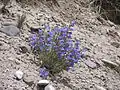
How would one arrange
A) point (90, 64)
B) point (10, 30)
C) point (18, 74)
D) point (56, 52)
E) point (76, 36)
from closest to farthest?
point (18, 74), point (56, 52), point (10, 30), point (90, 64), point (76, 36)

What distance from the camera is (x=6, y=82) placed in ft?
9.73

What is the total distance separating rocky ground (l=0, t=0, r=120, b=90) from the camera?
3191 mm

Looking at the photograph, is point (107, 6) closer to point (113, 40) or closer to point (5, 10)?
point (113, 40)

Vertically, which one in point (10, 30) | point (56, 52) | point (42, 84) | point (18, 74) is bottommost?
point (42, 84)

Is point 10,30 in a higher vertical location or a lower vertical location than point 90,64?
higher

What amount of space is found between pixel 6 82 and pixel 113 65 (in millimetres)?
1599

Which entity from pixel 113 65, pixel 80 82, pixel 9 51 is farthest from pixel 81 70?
pixel 9 51

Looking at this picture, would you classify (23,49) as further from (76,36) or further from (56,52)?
(76,36)

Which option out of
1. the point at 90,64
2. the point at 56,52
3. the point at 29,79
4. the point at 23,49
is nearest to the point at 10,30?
the point at 23,49

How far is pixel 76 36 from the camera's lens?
433 cm

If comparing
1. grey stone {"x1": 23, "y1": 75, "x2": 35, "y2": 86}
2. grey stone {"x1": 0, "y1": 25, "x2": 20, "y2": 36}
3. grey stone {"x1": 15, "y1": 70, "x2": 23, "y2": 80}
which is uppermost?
grey stone {"x1": 0, "y1": 25, "x2": 20, "y2": 36}

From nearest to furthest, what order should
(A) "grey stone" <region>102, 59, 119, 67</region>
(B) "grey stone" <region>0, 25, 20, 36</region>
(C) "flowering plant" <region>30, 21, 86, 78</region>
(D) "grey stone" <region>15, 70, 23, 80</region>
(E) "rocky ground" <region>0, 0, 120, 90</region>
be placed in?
(D) "grey stone" <region>15, 70, 23, 80</region>, (E) "rocky ground" <region>0, 0, 120, 90</region>, (C) "flowering plant" <region>30, 21, 86, 78</region>, (B) "grey stone" <region>0, 25, 20, 36</region>, (A) "grey stone" <region>102, 59, 119, 67</region>

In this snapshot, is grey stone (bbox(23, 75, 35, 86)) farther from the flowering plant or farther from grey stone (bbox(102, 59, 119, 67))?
Result: grey stone (bbox(102, 59, 119, 67))

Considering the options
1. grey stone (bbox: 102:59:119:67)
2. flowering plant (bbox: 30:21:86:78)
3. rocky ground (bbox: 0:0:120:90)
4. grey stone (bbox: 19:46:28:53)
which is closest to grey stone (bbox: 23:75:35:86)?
rocky ground (bbox: 0:0:120:90)
